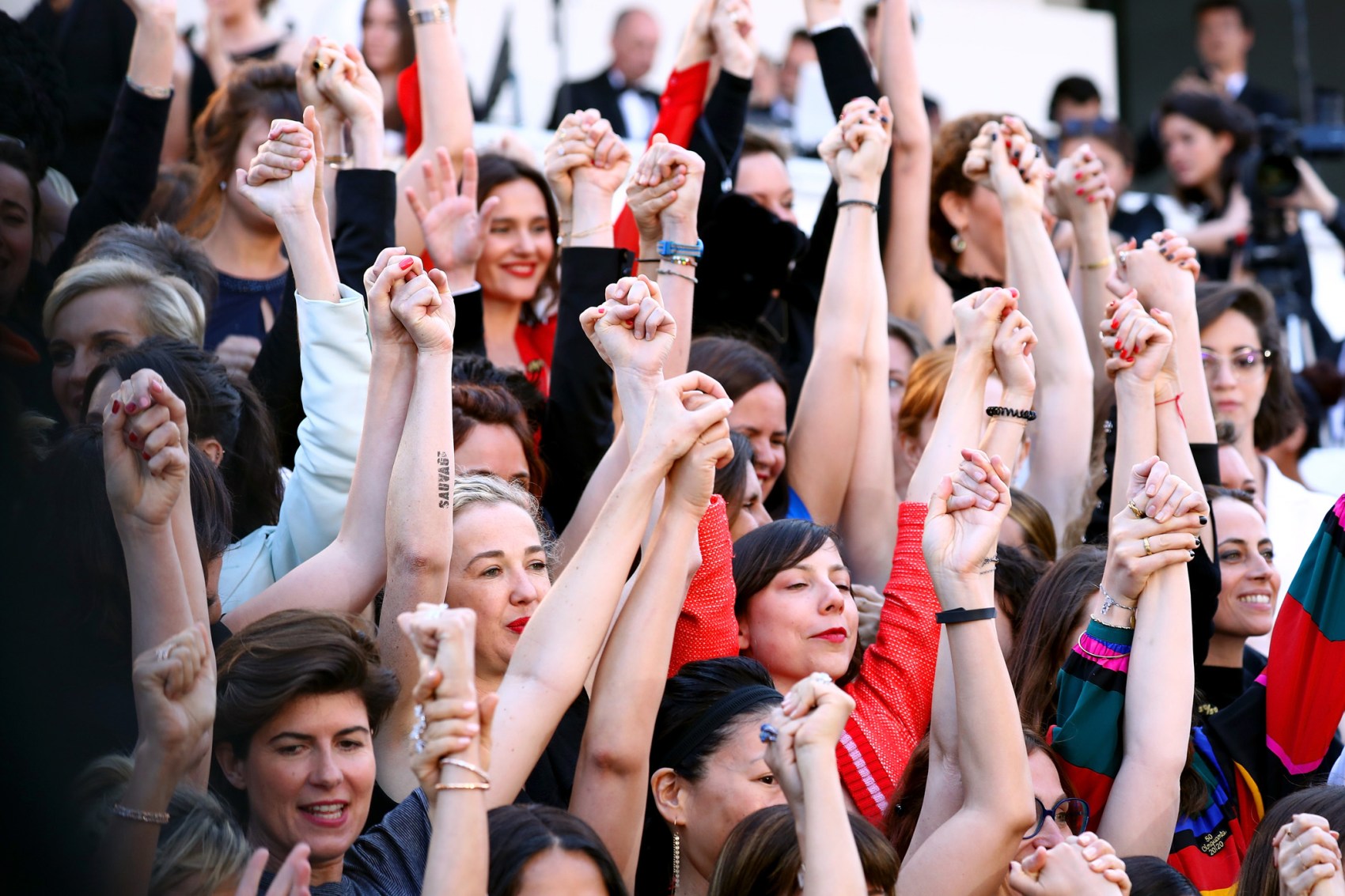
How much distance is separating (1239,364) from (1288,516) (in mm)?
379

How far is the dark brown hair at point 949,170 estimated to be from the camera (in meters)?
4.05

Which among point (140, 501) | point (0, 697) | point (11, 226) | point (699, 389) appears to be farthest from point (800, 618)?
point (0, 697)

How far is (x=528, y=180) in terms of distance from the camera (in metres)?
3.69

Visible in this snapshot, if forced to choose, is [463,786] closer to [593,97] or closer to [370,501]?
[370,501]

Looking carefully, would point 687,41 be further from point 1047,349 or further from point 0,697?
point 0,697

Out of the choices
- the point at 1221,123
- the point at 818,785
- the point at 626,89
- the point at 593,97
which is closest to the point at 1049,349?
the point at 818,785

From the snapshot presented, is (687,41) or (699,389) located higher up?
(687,41)

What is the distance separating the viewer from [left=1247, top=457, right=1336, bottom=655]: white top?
12.0 ft

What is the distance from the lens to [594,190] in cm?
294

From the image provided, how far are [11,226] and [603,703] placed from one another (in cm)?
98

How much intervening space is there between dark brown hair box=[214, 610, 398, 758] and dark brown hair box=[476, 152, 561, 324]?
5.35 feet

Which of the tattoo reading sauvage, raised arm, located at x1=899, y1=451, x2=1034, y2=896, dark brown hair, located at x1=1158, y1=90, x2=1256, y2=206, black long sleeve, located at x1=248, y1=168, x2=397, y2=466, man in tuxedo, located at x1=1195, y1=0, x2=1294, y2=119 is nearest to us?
raised arm, located at x1=899, y1=451, x2=1034, y2=896

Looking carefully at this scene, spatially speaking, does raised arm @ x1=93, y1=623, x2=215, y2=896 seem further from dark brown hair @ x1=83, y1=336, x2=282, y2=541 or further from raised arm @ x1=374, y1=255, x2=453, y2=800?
dark brown hair @ x1=83, y1=336, x2=282, y2=541

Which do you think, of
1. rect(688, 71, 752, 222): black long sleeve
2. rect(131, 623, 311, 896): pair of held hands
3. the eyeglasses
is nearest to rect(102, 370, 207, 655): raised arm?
rect(131, 623, 311, 896): pair of held hands
